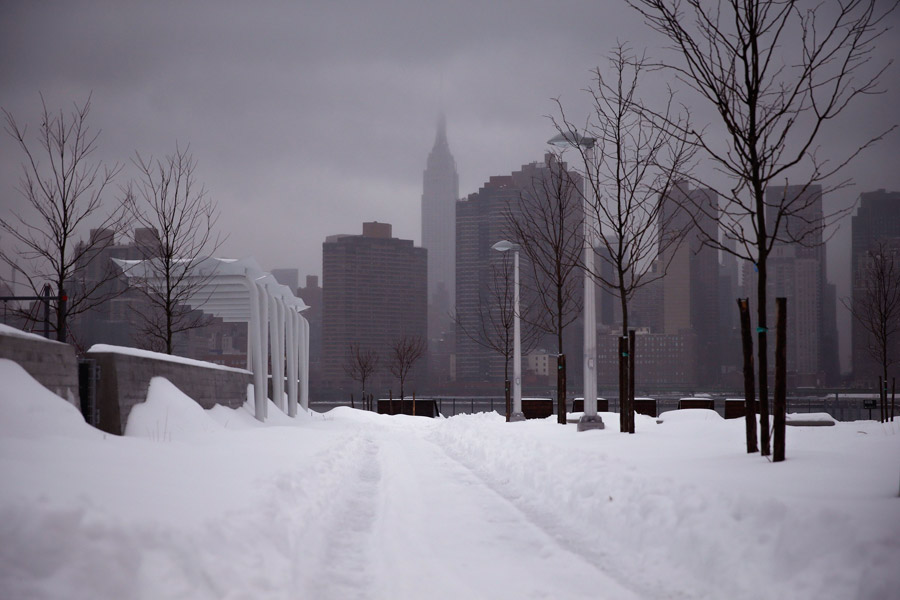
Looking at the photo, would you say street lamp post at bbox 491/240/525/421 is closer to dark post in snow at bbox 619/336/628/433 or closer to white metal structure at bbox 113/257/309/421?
white metal structure at bbox 113/257/309/421

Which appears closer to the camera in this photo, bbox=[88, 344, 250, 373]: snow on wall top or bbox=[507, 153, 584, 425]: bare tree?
bbox=[88, 344, 250, 373]: snow on wall top

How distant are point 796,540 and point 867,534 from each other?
0.50 meters

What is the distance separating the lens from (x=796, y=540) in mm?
5016

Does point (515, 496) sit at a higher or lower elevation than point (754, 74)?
lower

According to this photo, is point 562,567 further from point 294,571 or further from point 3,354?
point 3,354

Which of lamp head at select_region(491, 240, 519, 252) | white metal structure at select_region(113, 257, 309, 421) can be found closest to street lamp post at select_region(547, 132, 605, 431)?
lamp head at select_region(491, 240, 519, 252)

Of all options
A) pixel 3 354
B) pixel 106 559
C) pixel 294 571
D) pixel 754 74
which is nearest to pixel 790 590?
pixel 294 571

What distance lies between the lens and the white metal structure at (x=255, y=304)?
73.5ft

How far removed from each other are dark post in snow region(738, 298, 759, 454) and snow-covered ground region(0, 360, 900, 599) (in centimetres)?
39

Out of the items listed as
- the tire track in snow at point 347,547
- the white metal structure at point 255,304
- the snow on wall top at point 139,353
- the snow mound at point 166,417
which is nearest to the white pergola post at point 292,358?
the white metal structure at point 255,304

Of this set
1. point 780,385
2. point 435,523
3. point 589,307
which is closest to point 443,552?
point 435,523

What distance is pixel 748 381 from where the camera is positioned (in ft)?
31.2

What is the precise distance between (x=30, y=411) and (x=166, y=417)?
533 cm

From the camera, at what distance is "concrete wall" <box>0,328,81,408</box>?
356 inches
